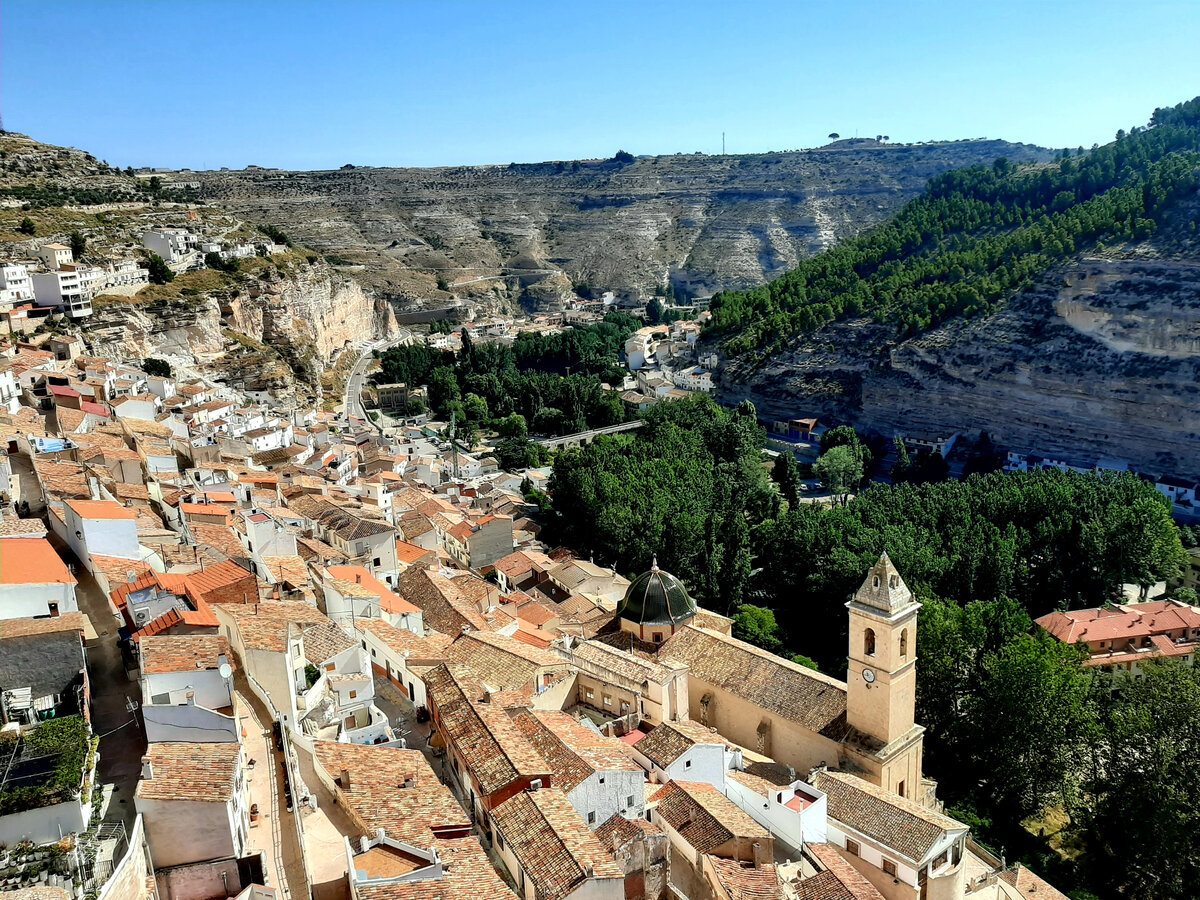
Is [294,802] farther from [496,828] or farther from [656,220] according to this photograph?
[656,220]

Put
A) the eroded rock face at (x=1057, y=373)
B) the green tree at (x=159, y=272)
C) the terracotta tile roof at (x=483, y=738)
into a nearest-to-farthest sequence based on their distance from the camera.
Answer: the terracotta tile roof at (x=483, y=738) → the eroded rock face at (x=1057, y=373) → the green tree at (x=159, y=272)

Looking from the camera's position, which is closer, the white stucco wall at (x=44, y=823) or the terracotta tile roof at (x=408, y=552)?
the white stucco wall at (x=44, y=823)

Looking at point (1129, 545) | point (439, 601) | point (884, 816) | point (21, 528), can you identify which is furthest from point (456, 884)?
point (1129, 545)

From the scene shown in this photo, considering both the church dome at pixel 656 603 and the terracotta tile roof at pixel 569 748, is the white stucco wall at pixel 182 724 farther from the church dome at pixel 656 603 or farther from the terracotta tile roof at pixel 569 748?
the church dome at pixel 656 603

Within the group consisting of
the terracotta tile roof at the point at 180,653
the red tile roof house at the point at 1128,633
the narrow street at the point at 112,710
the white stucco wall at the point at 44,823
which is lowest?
the red tile roof house at the point at 1128,633

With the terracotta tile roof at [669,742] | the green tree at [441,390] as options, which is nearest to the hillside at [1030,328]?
the green tree at [441,390]

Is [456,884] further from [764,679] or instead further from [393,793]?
[764,679]
